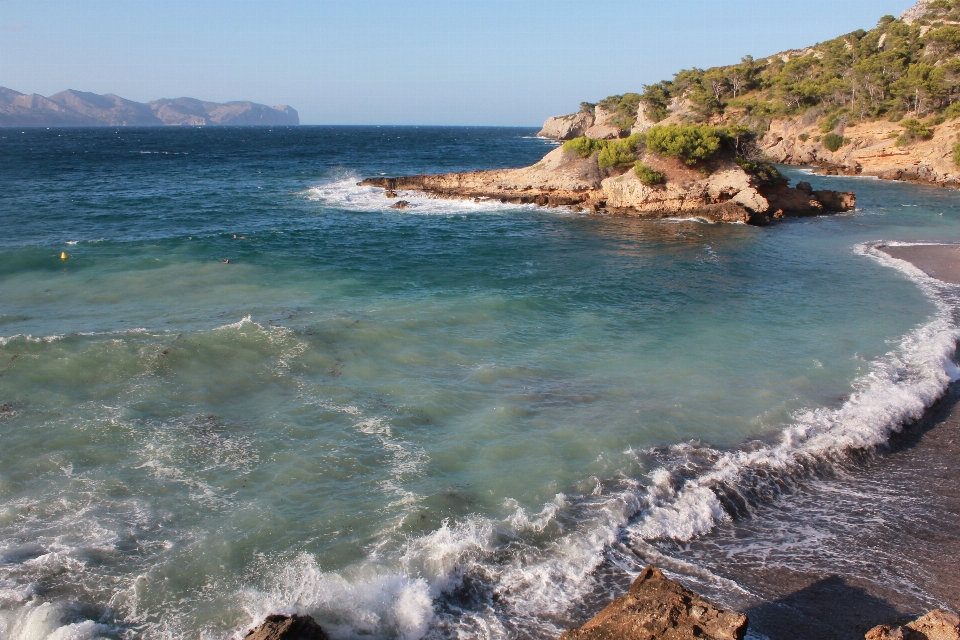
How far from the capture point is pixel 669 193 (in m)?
37.0

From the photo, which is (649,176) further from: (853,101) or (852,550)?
(853,101)

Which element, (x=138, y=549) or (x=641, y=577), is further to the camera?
(x=138, y=549)

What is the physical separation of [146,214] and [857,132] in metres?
67.6

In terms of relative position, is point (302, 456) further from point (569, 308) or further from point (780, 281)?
point (780, 281)

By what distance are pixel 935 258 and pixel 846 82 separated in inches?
2220

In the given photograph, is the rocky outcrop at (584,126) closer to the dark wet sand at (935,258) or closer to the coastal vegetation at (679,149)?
the coastal vegetation at (679,149)

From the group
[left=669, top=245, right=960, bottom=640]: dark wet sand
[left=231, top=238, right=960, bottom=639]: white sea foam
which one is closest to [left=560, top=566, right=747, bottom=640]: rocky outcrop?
[left=231, top=238, right=960, bottom=639]: white sea foam

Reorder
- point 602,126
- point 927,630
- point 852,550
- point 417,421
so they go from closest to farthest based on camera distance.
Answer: point 927,630 → point 852,550 → point 417,421 → point 602,126

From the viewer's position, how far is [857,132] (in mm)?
65438

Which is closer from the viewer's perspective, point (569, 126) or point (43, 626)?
point (43, 626)

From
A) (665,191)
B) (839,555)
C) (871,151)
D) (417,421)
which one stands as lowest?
(839,555)

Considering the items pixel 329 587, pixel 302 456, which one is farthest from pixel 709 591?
pixel 302 456

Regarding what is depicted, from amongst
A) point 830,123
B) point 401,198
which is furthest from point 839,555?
point 830,123

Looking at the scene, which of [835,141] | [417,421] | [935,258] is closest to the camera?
[417,421]
